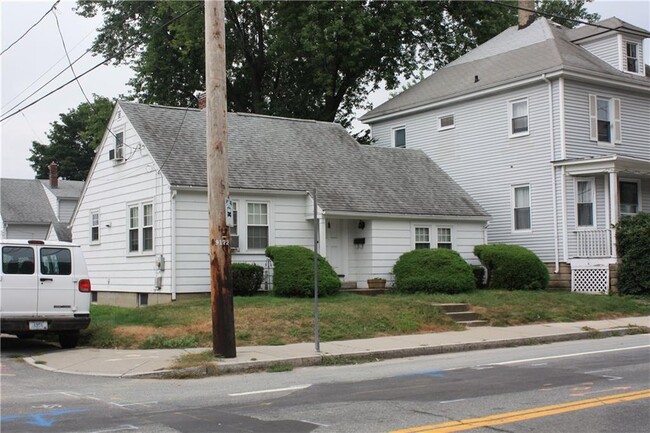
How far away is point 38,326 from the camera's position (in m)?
13.8

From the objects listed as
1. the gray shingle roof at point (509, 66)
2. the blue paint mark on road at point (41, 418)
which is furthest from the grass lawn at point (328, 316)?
the gray shingle roof at point (509, 66)

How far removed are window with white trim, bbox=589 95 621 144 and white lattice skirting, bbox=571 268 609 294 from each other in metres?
5.18

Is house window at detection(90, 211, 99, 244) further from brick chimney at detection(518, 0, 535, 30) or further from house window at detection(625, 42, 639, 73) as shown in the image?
house window at detection(625, 42, 639, 73)

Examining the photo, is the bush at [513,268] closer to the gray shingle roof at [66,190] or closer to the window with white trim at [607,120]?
the window with white trim at [607,120]

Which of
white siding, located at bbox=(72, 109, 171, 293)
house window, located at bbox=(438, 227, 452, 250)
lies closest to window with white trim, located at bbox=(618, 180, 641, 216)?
house window, located at bbox=(438, 227, 452, 250)

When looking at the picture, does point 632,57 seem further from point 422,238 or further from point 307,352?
point 307,352

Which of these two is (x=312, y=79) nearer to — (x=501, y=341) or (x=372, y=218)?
(x=372, y=218)

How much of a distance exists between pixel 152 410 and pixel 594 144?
73.3 ft

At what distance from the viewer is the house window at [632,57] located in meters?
28.9

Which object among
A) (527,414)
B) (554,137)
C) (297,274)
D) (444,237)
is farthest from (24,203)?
(527,414)

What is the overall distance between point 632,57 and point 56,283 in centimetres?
2417

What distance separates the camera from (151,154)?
841 inches

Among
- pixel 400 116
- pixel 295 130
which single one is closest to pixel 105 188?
pixel 295 130

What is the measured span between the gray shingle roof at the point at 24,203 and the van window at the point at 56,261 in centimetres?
3886
